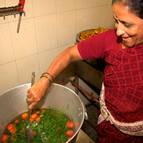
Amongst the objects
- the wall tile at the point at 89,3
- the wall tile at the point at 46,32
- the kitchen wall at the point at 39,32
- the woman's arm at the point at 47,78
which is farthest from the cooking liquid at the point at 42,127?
the wall tile at the point at 89,3

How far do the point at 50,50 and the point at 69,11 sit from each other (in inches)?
10.1

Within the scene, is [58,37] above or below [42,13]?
below

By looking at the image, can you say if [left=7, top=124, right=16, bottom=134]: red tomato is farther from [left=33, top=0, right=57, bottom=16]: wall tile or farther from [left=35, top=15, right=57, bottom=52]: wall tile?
[left=33, top=0, right=57, bottom=16]: wall tile

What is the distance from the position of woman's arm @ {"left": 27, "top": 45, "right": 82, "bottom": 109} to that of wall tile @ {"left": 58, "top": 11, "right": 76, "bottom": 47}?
1.24 ft

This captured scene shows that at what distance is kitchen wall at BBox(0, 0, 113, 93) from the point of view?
1181 millimetres

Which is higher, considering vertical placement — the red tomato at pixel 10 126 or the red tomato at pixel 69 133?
the red tomato at pixel 69 133

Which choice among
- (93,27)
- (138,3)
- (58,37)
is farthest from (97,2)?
(138,3)

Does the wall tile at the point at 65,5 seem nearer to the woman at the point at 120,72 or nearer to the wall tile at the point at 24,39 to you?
the wall tile at the point at 24,39

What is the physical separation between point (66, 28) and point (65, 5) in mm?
139

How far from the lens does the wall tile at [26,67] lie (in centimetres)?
129

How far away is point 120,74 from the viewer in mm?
861

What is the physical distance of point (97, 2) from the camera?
1414 millimetres

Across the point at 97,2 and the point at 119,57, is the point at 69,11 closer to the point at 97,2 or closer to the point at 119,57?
the point at 97,2

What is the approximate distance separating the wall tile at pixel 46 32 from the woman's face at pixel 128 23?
592 millimetres
